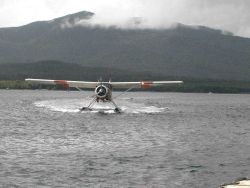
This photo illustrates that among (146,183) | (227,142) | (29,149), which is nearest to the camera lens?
(146,183)

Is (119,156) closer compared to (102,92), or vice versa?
(119,156)

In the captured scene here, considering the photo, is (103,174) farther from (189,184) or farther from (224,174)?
(224,174)

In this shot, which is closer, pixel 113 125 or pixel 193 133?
pixel 193 133

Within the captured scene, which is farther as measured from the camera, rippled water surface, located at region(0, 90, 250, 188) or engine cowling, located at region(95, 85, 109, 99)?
engine cowling, located at region(95, 85, 109, 99)

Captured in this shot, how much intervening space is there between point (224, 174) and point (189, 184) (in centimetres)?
325

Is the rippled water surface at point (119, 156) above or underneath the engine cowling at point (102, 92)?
underneath

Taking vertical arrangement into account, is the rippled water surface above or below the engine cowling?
below

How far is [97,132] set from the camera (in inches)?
2012

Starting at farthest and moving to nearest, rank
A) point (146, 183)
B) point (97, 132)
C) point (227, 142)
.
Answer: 1. point (97, 132)
2. point (227, 142)
3. point (146, 183)

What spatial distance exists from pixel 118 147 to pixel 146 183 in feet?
42.6

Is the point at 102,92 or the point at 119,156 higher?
the point at 102,92

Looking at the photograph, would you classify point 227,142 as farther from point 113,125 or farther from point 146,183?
point 146,183

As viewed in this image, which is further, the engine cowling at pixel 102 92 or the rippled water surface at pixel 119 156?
the engine cowling at pixel 102 92

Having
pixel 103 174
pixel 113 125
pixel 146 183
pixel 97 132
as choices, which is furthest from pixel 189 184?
pixel 113 125
